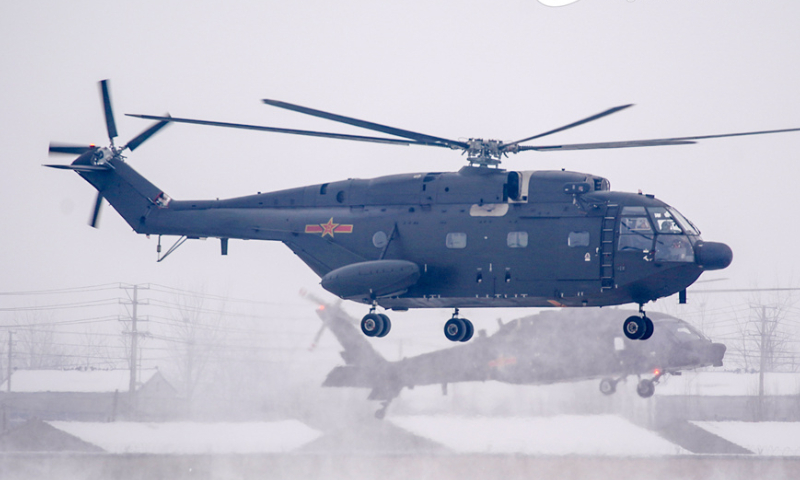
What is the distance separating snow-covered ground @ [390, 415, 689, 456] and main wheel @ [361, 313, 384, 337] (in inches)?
1183

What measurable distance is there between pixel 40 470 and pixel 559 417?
104ft

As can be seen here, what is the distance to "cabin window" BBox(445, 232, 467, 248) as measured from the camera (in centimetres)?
2566

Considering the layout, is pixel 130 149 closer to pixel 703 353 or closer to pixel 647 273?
pixel 647 273

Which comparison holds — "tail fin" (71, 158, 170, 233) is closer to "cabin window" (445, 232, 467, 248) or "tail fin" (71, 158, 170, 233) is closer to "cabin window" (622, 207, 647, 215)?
"cabin window" (445, 232, 467, 248)

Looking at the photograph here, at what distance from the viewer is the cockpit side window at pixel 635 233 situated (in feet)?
78.1

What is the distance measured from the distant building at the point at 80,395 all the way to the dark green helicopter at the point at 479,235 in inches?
1413

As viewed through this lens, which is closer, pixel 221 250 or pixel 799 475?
pixel 221 250

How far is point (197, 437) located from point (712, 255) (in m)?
40.5

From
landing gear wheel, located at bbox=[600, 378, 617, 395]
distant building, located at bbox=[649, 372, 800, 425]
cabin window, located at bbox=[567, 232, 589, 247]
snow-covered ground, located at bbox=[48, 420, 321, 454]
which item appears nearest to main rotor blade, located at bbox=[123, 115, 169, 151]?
cabin window, located at bbox=[567, 232, 589, 247]

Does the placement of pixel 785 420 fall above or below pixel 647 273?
below

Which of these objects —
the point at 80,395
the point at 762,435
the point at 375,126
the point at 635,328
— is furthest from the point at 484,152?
the point at 80,395

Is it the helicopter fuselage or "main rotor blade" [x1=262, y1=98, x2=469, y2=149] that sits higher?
"main rotor blade" [x1=262, y1=98, x2=469, y2=149]

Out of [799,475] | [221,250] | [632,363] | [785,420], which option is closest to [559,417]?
[632,363]

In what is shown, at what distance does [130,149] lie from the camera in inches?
1308
